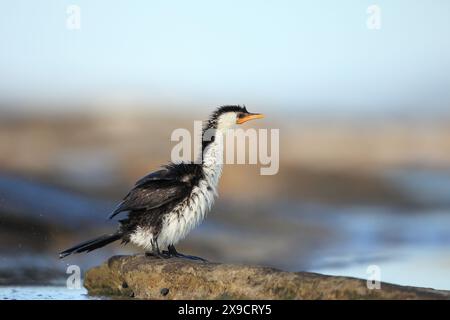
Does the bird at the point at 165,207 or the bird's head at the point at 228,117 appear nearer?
the bird at the point at 165,207

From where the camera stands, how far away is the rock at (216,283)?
7.04 meters

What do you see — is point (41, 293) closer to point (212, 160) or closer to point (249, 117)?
point (212, 160)

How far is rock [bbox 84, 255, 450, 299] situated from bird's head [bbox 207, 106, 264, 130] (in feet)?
6.45

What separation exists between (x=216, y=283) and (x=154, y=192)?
5.76 feet

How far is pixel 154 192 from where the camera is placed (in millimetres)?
9078


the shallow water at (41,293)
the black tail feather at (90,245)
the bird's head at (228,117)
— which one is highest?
the bird's head at (228,117)

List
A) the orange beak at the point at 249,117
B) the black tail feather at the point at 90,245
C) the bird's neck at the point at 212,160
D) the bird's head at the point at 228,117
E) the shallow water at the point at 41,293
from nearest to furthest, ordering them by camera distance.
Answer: the black tail feather at the point at 90,245, the shallow water at the point at 41,293, the bird's neck at the point at 212,160, the bird's head at the point at 228,117, the orange beak at the point at 249,117

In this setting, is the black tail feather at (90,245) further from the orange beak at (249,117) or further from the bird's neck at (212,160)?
the orange beak at (249,117)

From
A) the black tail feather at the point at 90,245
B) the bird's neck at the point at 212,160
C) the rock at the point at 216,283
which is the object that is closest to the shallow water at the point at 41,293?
the rock at the point at 216,283

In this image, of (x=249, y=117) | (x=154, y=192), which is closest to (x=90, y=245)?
(x=154, y=192)

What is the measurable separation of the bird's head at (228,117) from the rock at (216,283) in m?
1.96

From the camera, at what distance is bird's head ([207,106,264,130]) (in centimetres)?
982
